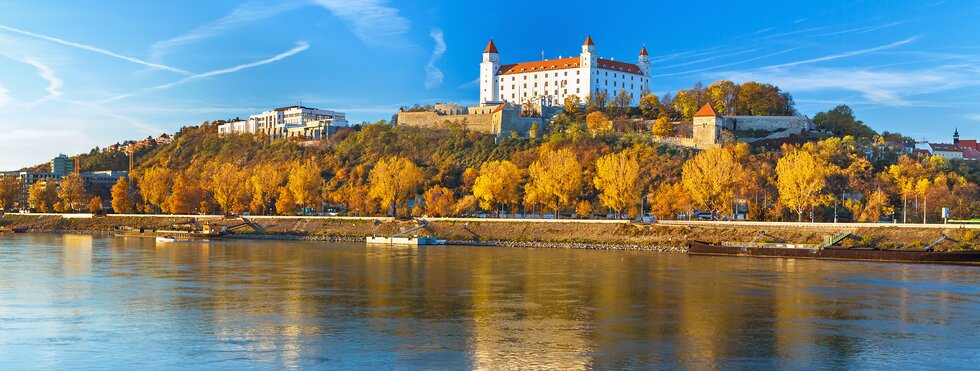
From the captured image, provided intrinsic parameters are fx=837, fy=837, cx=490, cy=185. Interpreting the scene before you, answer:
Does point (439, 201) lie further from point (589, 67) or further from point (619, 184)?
point (589, 67)

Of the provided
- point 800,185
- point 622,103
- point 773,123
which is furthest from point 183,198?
point 773,123

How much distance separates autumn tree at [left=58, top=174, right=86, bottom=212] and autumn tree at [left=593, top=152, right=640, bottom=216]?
87676mm

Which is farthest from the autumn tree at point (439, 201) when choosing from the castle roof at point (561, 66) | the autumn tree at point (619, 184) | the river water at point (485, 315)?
the castle roof at point (561, 66)

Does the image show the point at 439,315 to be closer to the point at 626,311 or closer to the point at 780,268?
the point at 626,311

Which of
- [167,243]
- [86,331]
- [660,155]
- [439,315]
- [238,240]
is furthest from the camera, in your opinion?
[660,155]

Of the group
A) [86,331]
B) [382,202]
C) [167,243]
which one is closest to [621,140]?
[382,202]

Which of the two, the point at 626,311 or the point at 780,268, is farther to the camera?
the point at 780,268

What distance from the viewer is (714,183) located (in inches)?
3127

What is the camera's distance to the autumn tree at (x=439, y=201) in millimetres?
96000

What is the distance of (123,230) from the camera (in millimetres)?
107125

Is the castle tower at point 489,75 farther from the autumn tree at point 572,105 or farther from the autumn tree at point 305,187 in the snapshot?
the autumn tree at point 305,187

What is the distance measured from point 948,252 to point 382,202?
61230mm

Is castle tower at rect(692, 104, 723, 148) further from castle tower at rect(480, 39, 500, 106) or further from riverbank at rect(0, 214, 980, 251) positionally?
castle tower at rect(480, 39, 500, 106)

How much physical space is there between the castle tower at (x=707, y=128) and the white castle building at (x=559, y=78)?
31.4 m
